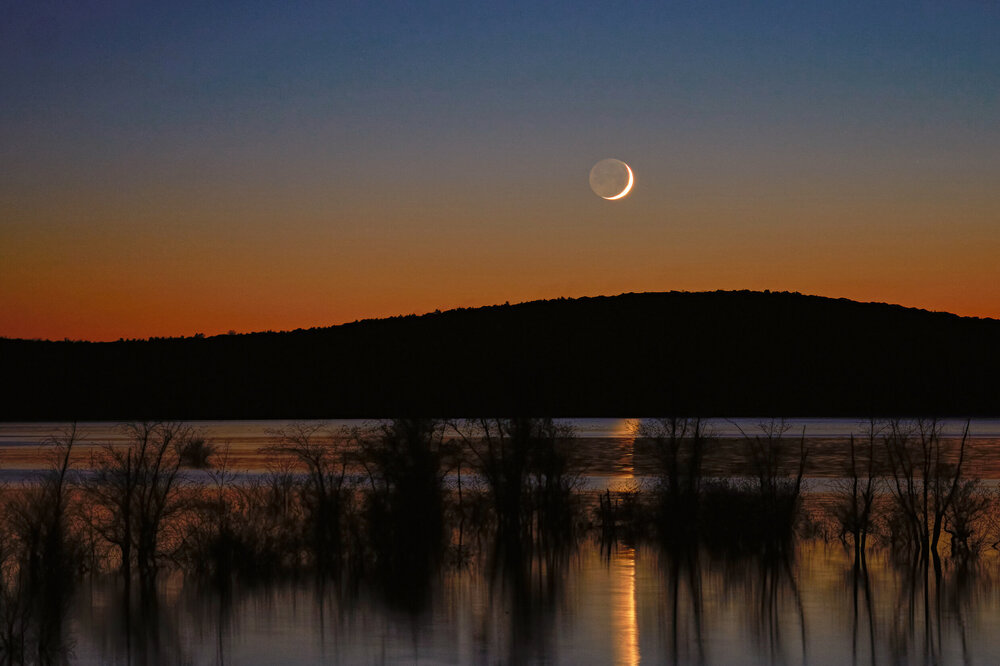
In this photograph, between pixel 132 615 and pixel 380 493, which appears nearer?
pixel 132 615

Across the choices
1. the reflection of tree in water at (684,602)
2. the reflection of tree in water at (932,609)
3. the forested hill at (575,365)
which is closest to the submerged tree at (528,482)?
the reflection of tree in water at (684,602)

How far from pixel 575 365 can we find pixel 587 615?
A: 119 meters

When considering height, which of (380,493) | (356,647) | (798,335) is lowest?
(356,647)

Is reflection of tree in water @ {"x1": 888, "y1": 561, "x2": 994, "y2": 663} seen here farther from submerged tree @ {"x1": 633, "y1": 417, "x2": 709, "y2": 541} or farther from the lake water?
submerged tree @ {"x1": 633, "y1": 417, "x2": 709, "y2": 541}

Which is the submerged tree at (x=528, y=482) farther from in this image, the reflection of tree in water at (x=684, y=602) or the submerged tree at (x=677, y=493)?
the reflection of tree in water at (x=684, y=602)

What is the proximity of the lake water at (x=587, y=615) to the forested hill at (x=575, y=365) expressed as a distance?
3712 inches

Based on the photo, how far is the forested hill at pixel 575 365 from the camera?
13412 centimetres

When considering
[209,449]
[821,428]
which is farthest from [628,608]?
[821,428]

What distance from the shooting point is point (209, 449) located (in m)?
68.1

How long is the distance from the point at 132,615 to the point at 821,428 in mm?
101087

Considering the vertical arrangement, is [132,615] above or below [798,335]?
below

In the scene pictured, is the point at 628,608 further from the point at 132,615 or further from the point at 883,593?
the point at 132,615

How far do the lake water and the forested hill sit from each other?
94.3 metres

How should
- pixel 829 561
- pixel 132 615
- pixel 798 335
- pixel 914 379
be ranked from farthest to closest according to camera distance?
pixel 798 335, pixel 914 379, pixel 829 561, pixel 132 615
